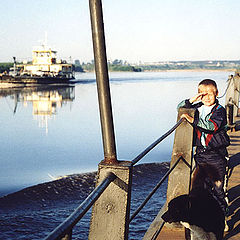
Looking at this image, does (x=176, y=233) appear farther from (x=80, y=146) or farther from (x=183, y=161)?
(x=80, y=146)

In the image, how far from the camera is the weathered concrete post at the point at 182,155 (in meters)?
4.19

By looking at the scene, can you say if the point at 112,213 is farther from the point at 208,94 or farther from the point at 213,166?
A: the point at 208,94

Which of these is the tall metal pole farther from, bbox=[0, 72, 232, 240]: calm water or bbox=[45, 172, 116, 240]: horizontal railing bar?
bbox=[0, 72, 232, 240]: calm water

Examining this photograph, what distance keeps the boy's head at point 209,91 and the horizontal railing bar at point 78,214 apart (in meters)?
2.17

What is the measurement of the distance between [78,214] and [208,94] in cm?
270

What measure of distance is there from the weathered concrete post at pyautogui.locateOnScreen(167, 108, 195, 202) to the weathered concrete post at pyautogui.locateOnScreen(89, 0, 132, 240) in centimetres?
200

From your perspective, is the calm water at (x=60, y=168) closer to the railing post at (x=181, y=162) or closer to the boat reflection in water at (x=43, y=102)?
the railing post at (x=181, y=162)

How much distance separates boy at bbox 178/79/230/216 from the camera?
3.99m

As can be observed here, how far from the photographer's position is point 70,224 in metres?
1.59

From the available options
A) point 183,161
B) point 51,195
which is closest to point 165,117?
point 51,195

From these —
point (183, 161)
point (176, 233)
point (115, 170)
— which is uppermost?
point (115, 170)

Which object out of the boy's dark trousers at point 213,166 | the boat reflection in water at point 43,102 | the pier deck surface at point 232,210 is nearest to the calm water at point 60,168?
the pier deck surface at point 232,210

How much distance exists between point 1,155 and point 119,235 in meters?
14.9

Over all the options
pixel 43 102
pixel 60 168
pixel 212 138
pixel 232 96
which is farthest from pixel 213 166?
pixel 43 102
